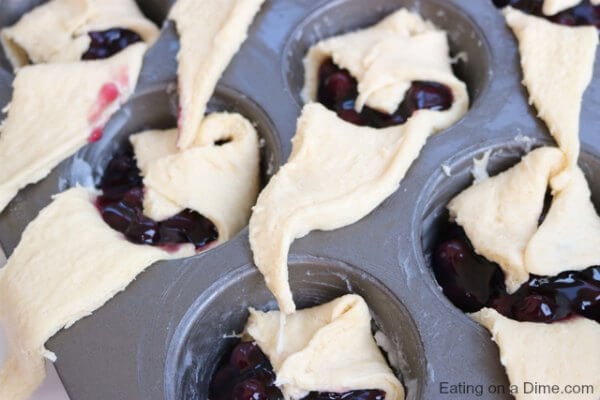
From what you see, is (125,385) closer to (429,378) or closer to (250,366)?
(250,366)

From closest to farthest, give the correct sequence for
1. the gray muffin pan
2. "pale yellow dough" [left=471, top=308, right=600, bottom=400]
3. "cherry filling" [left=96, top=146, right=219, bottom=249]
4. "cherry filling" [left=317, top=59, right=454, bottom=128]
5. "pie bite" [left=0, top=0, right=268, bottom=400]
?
"pale yellow dough" [left=471, top=308, right=600, bottom=400] < the gray muffin pan < "pie bite" [left=0, top=0, right=268, bottom=400] < "cherry filling" [left=96, top=146, right=219, bottom=249] < "cherry filling" [left=317, top=59, right=454, bottom=128]

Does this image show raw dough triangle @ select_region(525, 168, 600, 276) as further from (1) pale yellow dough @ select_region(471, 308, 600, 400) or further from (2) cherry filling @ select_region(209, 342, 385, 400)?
(2) cherry filling @ select_region(209, 342, 385, 400)

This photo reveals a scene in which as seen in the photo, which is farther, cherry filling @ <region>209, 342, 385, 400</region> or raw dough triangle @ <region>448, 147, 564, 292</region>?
raw dough triangle @ <region>448, 147, 564, 292</region>

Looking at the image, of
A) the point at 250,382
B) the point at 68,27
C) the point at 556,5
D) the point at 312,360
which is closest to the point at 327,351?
the point at 312,360

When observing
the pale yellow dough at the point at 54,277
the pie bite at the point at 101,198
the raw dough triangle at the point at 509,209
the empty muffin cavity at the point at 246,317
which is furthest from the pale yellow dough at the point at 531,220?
the pale yellow dough at the point at 54,277

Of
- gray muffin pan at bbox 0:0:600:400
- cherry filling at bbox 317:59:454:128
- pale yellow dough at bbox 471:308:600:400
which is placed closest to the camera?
pale yellow dough at bbox 471:308:600:400

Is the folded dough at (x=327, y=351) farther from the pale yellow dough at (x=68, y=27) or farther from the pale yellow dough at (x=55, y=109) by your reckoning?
the pale yellow dough at (x=68, y=27)

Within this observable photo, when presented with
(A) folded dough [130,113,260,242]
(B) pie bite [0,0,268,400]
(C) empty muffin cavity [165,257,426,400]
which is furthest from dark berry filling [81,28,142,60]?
(C) empty muffin cavity [165,257,426,400]
